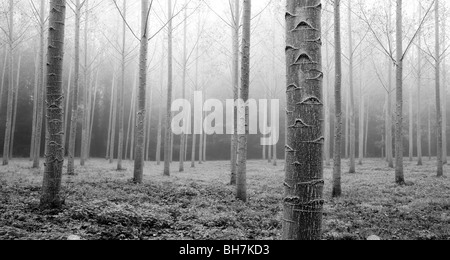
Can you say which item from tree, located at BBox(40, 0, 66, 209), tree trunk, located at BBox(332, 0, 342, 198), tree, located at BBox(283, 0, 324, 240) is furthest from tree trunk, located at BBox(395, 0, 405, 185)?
tree, located at BBox(283, 0, 324, 240)

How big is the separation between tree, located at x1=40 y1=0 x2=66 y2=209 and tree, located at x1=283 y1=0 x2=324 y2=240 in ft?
15.3

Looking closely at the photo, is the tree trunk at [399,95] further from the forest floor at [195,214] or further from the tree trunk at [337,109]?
the tree trunk at [337,109]

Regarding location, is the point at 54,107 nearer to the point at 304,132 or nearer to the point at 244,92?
the point at 244,92

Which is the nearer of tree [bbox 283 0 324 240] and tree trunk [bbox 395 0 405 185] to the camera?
tree [bbox 283 0 324 240]

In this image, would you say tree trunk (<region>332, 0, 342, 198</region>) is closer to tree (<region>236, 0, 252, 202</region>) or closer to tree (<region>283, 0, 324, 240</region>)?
tree (<region>236, 0, 252, 202</region>)

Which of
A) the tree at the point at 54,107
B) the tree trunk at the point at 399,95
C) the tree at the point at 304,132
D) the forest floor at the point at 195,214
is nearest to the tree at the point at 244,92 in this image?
the forest floor at the point at 195,214

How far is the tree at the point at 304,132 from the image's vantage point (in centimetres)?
180

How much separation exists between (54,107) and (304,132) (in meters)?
4.80

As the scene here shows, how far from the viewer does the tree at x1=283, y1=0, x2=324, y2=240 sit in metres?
1.80

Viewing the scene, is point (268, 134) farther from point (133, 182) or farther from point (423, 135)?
point (133, 182)

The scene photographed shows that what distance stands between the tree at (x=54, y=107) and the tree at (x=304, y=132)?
4.68 meters

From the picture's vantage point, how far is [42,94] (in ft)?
44.2

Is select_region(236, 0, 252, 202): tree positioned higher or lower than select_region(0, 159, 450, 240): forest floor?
higher

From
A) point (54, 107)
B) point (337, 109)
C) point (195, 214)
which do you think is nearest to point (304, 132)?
point (195, 214)
